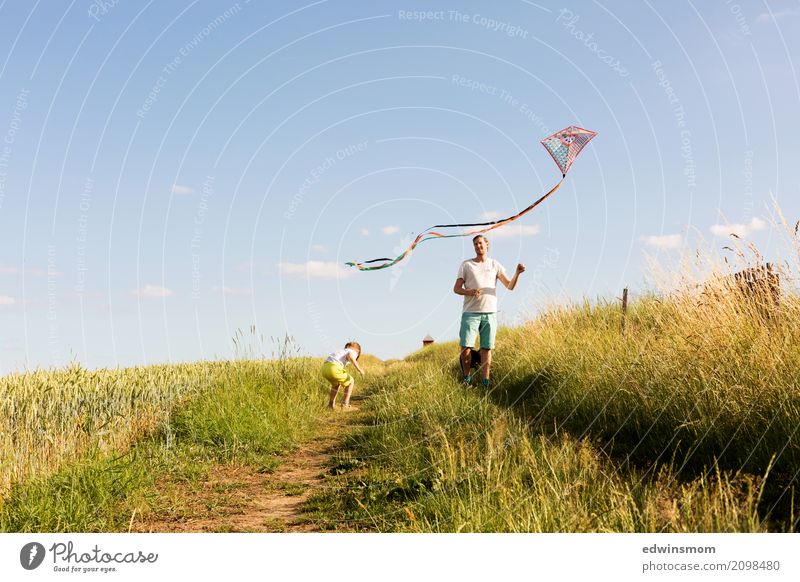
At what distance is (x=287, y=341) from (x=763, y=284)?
780 centimetres

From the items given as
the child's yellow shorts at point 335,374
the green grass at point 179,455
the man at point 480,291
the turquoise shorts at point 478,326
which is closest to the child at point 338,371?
the child's yellow shorts at point 335,374

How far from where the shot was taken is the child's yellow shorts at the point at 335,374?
36.1ft

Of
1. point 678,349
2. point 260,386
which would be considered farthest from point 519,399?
point 260,386

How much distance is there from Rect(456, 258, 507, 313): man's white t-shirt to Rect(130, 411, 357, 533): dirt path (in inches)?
141

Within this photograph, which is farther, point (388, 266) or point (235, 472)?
point (235, 472)

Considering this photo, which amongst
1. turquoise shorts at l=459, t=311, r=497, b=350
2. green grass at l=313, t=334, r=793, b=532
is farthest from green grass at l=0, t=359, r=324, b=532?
turquoise shorts at l=459, t=311, r=497, b=350

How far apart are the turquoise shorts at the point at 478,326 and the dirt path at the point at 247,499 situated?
3299 mm

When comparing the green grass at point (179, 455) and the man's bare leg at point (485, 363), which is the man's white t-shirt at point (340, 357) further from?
the man's bare leg at point (485, 363)

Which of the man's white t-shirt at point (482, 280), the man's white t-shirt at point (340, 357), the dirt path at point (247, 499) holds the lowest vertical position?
the dirt path at point (247, 499)

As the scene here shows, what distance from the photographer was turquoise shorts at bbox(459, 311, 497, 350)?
9.23 metres

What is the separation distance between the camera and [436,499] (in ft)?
12.7

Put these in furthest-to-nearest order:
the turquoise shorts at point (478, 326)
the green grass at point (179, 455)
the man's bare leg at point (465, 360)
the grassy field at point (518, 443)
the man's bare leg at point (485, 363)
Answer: the man's bare leg at point (465, 360) < the man's bare leg at point (485, 363) < the turquoise shorts at point (478, 326) < the green grass at point (179, 455) < the grassy field at point (518, 443)
